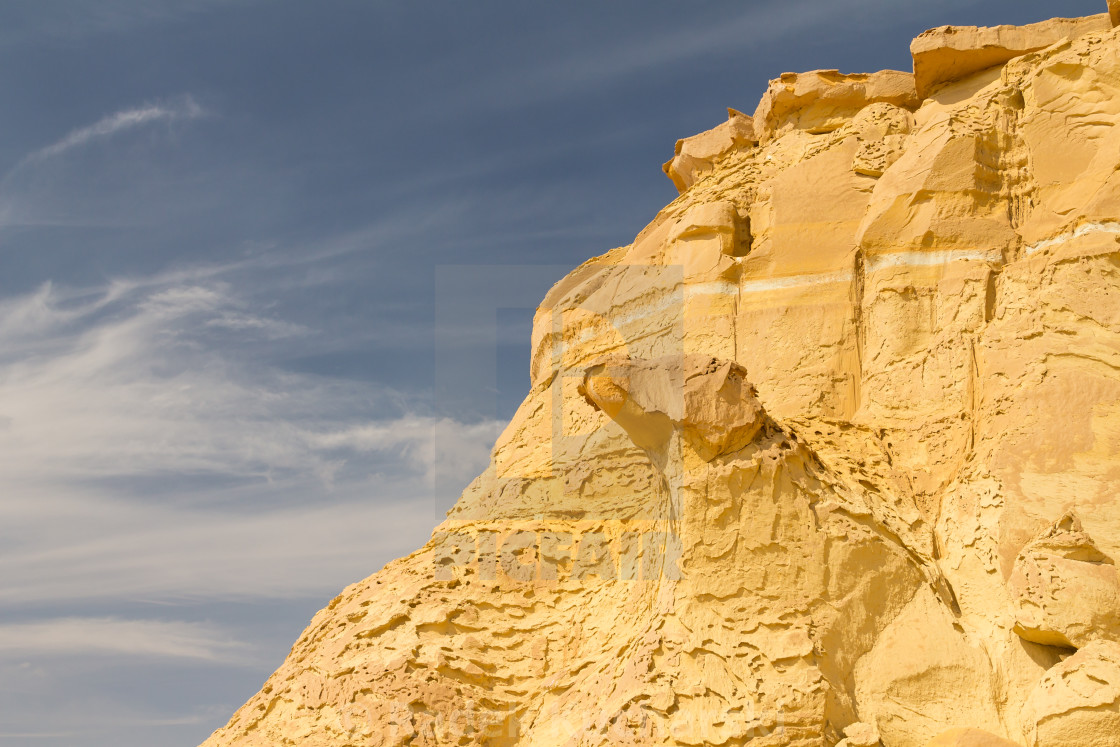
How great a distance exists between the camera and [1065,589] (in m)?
11.6

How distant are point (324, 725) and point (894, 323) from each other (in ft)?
27.1

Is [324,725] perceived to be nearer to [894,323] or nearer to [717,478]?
[717,478]

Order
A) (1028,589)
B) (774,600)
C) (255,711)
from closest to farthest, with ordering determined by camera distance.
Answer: (1028,589), (774,600), (255,711)

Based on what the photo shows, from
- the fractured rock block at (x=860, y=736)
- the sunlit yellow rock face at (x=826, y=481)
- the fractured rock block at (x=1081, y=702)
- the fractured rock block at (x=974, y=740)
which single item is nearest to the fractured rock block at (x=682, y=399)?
the sunlit yellow rock face at (x=826, y=481)

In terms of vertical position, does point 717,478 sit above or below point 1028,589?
above

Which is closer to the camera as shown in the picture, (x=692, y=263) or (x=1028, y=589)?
(x=1028, y=589)

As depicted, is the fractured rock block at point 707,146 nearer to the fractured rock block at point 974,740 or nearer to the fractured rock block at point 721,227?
the fractured rock block at point 721,227

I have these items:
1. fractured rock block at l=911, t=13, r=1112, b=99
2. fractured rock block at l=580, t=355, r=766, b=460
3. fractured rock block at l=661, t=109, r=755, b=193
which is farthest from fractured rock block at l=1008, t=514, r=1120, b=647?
fractured rock block at l=661, t=109, r=755, b=193

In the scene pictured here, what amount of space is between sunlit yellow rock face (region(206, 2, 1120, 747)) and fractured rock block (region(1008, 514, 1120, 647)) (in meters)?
0.03

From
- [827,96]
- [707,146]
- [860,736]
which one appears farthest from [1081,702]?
[707,146]

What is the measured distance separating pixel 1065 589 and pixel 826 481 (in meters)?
2.71

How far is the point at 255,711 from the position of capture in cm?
1535

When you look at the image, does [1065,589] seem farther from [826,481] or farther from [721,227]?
[721,227]

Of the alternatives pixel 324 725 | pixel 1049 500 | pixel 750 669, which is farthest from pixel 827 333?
pixel 324 725
